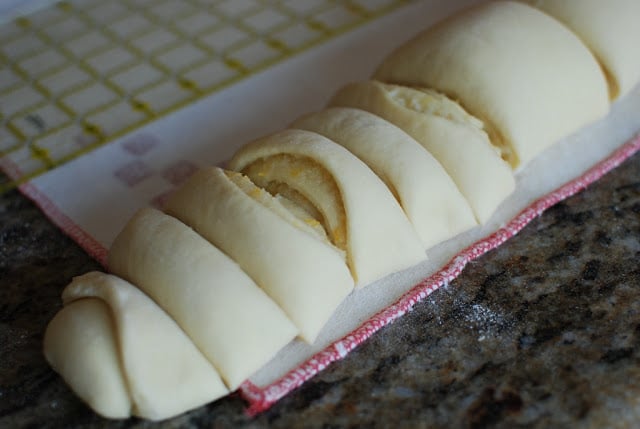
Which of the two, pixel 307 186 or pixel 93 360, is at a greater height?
pixel 307 186

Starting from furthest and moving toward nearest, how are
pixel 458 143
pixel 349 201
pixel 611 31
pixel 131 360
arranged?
1. pixel 611 31
2. pixel 458 143
3. pixel 349 201
4. pixel 131 360

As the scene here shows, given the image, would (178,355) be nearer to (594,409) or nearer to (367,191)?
(367,191)

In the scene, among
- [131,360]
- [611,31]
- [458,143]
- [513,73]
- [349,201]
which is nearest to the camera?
[131,360]

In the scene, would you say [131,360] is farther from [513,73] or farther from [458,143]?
[513,73]

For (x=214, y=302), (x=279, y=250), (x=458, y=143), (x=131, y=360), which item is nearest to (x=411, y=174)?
(x=458, y=143)

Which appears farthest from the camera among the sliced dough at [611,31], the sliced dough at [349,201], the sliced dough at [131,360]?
the sliced dough at [611,31]

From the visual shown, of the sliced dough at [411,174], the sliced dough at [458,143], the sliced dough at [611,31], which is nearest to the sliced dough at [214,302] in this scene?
the sliced dough at [411,174]

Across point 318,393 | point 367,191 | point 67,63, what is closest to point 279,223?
point 367,191

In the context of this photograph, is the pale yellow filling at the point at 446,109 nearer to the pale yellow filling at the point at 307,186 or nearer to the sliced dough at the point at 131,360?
the pale yellow filling at the point at 307,186
